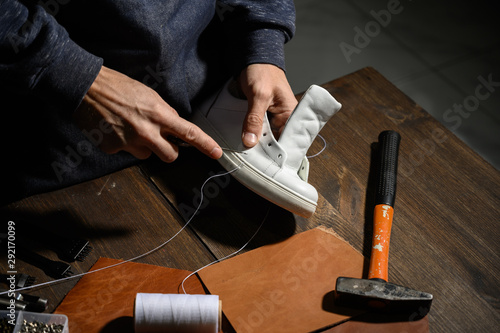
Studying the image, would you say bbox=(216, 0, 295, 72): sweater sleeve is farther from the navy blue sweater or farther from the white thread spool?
the white thread spool

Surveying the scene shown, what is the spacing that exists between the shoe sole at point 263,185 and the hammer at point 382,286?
0.13 m

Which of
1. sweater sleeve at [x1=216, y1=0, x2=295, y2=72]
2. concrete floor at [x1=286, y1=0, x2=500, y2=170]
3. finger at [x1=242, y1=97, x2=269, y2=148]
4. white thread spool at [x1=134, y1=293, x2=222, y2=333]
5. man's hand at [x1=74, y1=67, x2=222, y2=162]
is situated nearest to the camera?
white thread spool at [x1=134, y1=293, x2=222, y2=333]

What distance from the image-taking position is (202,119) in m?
1.04

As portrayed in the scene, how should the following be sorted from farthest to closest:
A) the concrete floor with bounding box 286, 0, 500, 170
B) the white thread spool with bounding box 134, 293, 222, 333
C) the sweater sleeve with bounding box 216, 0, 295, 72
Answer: the concrete floor with bounding box 286, 0, 500, 170, the sweater sleeve with bounding box 216, 0, 295, 72, the white thread spool with bounding box 134, 293, 222, 333

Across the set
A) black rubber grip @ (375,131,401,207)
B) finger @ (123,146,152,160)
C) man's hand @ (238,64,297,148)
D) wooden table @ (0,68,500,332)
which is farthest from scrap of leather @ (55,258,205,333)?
black rubber grip @ (375,131,401,207)

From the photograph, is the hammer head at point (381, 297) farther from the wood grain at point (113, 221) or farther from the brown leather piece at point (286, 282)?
the wood grain at point (113, 221)

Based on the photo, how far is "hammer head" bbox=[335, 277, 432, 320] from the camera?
79 centimetres

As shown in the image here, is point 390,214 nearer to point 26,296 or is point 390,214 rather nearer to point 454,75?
point 26,296

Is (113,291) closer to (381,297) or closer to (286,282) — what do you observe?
(286,282)

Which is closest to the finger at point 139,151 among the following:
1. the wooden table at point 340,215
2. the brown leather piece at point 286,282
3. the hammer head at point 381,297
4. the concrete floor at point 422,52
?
the wooden table at point 340,215

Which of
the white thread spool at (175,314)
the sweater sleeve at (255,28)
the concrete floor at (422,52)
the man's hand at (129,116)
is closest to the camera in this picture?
the white thread spool at (175,314)

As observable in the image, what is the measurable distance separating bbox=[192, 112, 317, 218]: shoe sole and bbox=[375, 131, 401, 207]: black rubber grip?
0.47 feet

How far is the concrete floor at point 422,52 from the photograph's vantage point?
2141 millimetres

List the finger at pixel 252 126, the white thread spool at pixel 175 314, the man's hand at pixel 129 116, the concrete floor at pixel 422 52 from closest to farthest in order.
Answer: the white thread spool at pixel 175 314, the man's hand at pixel 129 116, the finger at pixel 252 126, the concrete floor at pixel 422 52
